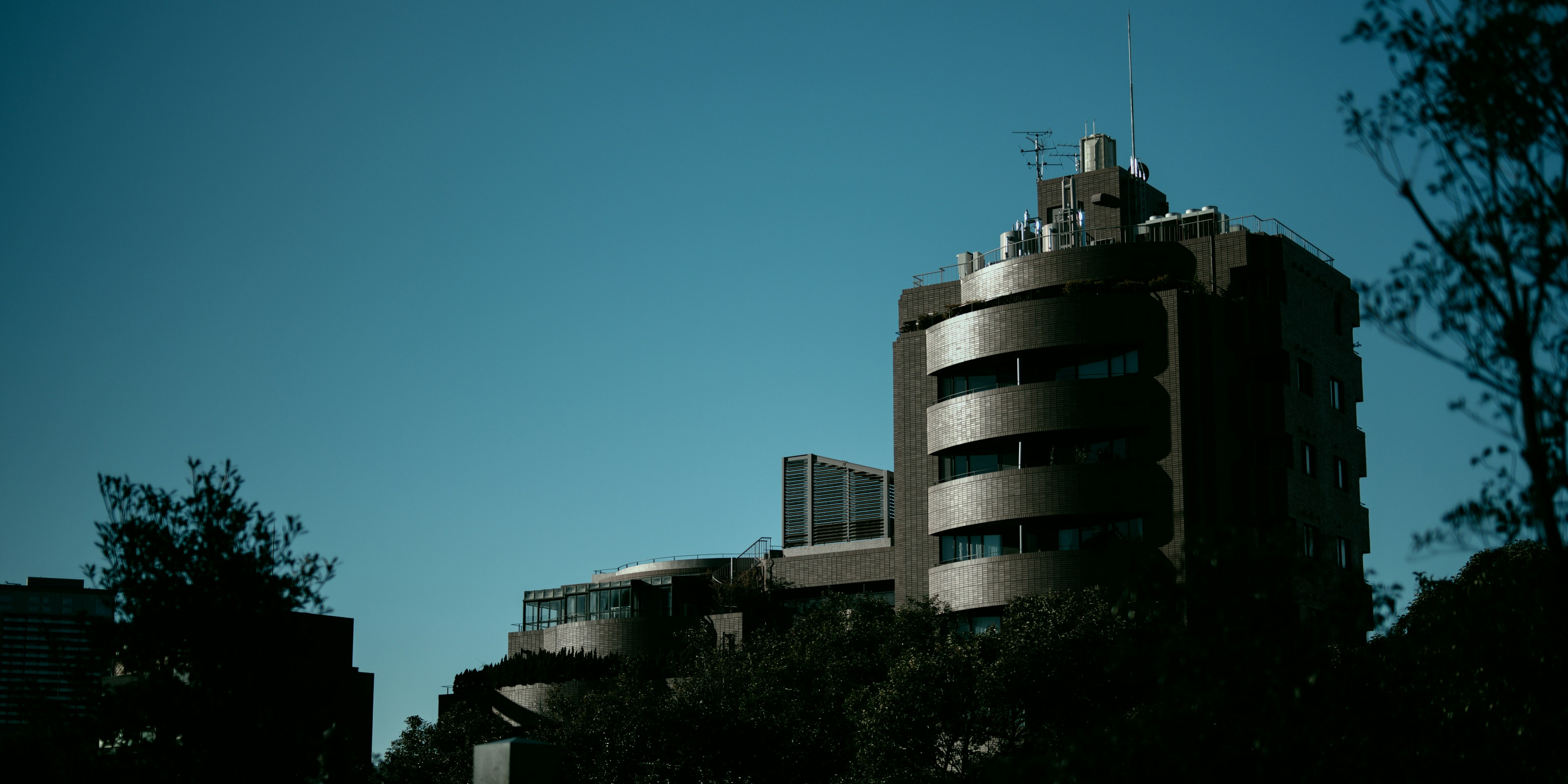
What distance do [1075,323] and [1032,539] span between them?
8309 mm

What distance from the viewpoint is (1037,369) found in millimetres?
64938

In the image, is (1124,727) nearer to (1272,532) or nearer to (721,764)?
(1272,532)

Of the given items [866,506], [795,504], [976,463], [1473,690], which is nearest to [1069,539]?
[976,463]

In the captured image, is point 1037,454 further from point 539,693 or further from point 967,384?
point 539,693

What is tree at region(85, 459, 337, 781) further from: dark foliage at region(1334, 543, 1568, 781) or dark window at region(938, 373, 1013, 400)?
dark window at region(938, 373, 1013, 400)

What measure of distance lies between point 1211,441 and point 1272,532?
140ft

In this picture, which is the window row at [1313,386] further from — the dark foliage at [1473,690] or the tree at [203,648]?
the tree at [203,648]

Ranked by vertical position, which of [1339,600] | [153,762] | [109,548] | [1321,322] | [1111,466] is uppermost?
[1321,322]

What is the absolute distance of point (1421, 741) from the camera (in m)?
27.1

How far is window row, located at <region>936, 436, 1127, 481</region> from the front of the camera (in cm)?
6319

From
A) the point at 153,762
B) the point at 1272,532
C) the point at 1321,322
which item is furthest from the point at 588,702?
the point at 1272,532

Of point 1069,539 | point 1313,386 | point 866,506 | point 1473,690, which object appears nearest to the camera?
point 1473,690

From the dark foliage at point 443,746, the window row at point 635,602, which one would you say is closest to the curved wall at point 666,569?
the window row at point 635,602

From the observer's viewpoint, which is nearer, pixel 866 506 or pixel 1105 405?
pixel 1105 405
